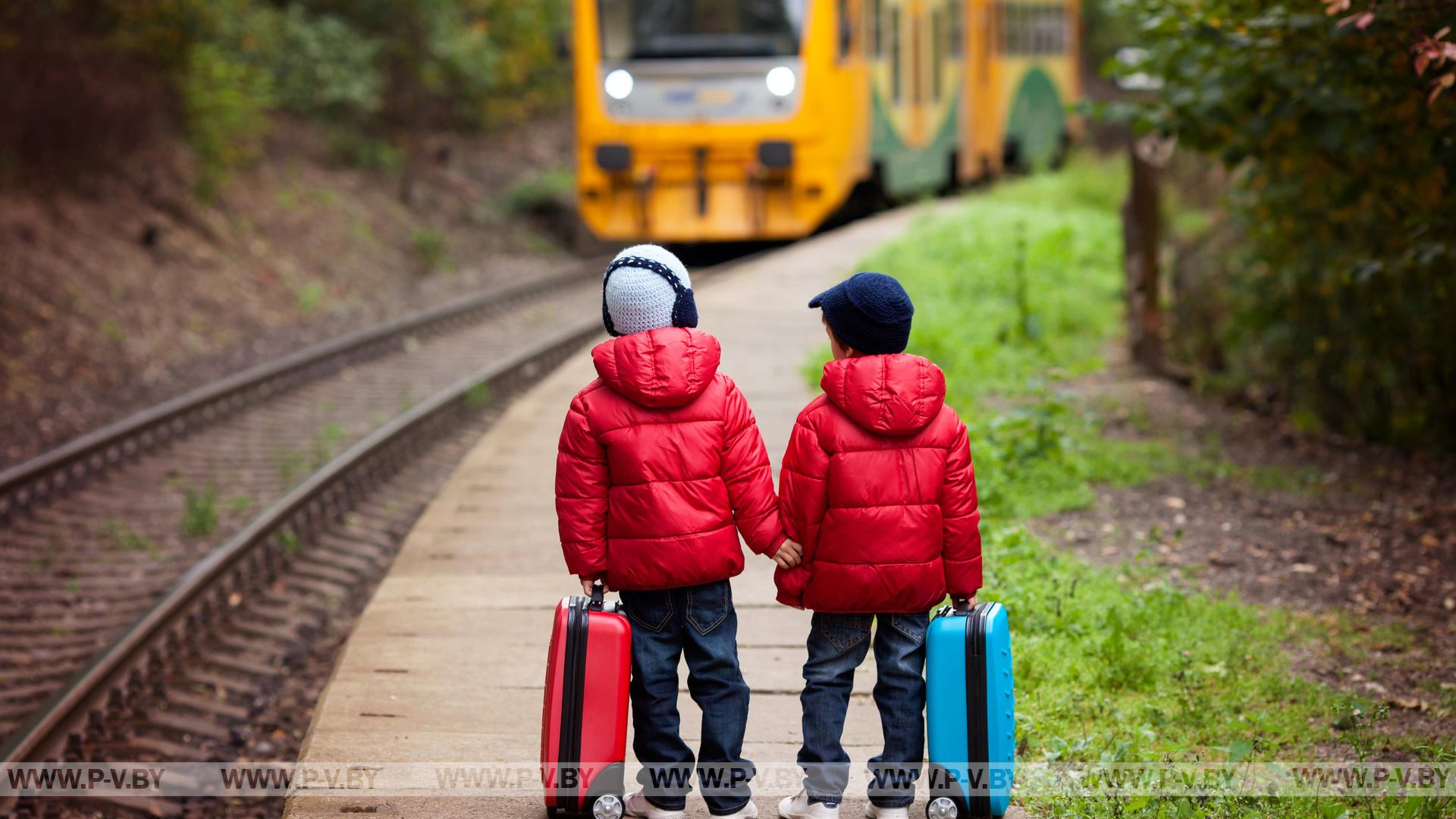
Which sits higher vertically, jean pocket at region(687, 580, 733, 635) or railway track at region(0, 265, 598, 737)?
jean pocket at region(687, 580, 733, 635)

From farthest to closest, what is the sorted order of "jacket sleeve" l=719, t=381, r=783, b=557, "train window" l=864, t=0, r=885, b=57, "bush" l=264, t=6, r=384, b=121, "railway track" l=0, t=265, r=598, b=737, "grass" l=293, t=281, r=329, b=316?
"bush" l=264, t=6, r=384, b=121
"grass" l=293, t=281, r=329, b=316
"train window" l=864, t=0, r=885, b=57
"railway track" l=0, t=265, r=598, b=737
"jacket sleeve" l=719, t=381, r=783, b=557

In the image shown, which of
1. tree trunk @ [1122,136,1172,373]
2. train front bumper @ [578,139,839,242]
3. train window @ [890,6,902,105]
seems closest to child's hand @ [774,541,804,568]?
tree trunk @ [1122,136,1172,373]

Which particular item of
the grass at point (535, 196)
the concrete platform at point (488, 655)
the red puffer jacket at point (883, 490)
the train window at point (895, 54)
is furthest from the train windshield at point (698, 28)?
the red puffer jacket at point (883, 490)

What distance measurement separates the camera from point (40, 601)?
20.5 ft

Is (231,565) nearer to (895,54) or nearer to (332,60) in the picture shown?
(895,54)

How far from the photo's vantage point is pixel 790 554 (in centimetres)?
329

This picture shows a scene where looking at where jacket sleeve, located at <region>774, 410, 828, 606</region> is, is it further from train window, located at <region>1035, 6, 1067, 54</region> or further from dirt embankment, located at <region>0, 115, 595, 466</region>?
train window, located at <region>1035, 6, 1067, 54</region>

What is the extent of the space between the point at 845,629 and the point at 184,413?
652 cm

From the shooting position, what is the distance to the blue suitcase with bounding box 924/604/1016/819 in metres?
3.21

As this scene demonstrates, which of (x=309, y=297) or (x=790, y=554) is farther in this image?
(x=309, y=297)

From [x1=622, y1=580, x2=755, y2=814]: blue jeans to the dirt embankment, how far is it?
20.6 ft

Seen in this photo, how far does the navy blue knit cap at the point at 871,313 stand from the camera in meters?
3.23

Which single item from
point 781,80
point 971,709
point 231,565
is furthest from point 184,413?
point 971,709

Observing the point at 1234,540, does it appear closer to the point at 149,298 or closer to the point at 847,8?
the point at 847,8
